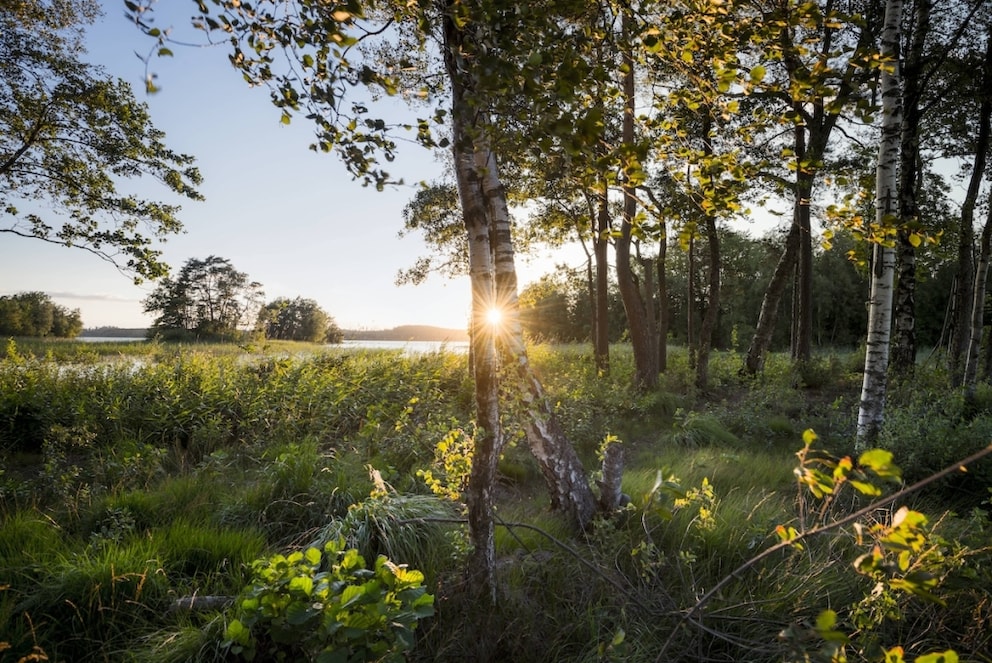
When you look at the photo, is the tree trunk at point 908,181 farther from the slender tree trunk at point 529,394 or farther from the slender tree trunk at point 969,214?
the slender tree trunk at point 529,394

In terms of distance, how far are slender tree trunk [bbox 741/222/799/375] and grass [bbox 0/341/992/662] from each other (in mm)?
3888

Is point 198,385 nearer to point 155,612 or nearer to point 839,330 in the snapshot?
point 155,612

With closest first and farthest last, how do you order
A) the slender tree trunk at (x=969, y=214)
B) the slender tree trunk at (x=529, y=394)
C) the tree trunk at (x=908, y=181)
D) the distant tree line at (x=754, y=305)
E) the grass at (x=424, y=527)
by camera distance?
the grass at (x=424, y=527), the slender tree trunk at (x=529, y=394), the tree trunk at (x=908, y=181), the slender tree trunk at (x=969, y=214), the distant tree line at (x=754, y=305)

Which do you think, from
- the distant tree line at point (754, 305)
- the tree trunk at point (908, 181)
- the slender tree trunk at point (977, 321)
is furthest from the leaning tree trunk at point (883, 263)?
the distant tree line at point (754, 305)

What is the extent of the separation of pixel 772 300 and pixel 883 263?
20.9 ft

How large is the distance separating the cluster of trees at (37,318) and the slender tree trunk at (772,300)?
51.9 metres

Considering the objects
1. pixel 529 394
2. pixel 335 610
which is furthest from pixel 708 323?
pixel 335 610

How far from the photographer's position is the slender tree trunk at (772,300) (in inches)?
450

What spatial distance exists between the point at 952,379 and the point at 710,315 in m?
5.36

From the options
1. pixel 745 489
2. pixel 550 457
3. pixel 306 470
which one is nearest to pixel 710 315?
pixel 745 489

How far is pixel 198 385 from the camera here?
7703 mm

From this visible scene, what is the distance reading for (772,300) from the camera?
11.7 m

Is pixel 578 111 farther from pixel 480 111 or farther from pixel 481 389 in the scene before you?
pixel 481 389

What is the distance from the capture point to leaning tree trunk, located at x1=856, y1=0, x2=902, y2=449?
5.57 metres
